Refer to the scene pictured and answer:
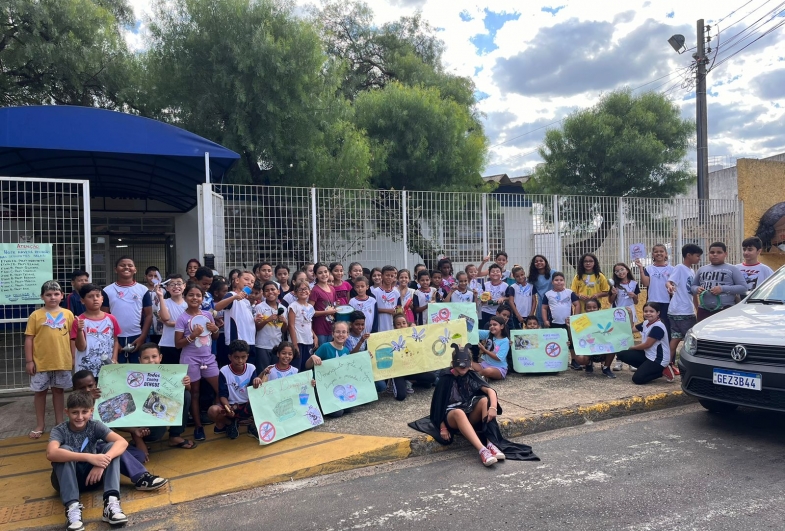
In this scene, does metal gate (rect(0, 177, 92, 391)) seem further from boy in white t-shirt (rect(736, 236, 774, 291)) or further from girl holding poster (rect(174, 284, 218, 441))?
boy in white t-shirt (rect(736, 236, 774, 291))

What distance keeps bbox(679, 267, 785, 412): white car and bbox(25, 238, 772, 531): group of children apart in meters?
1.44

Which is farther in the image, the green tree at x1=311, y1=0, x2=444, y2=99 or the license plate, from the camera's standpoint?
the green tree at x1=311, y1=0, x2=444, y2=99

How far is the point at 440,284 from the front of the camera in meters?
8.20

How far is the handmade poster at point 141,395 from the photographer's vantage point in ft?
15.9

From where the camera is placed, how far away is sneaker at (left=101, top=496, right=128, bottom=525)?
385 centimetres

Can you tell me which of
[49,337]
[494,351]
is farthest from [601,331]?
[49,337]

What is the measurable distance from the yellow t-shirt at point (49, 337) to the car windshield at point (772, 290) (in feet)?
24.0

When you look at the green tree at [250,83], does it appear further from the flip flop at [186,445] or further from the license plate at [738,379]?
the license plate at [738,379]

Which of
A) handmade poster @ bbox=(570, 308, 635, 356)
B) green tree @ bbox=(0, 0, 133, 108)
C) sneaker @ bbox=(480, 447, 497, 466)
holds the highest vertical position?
green tree @ bbox=(0, 0, 133, 108)

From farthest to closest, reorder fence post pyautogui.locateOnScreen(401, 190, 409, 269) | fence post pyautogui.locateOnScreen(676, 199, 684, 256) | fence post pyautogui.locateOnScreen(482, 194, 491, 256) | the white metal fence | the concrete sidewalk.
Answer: fence post pyautogui.locateOnScreen(676, 199, 684, 256) < fence post pyautogui.locateOnScreen(482, 194, 491, 256) < fence post pyautogui.locateOnScreen(401, 190, 409, 269) < the white metal fence < the concrete sidewalk

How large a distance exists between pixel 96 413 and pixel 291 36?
8.79 meters

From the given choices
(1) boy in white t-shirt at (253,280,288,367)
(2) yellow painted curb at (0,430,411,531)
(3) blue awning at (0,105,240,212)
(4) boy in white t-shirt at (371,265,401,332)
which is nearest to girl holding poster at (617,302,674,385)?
(4) boy in white t-shirt at (371,265,401,332)

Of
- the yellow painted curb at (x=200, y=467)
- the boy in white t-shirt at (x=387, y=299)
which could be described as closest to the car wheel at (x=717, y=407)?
the yellow painted curb at (x=200, y=467)

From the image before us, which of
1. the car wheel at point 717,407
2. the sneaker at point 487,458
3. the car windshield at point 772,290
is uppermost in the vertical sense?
the car windshield at point 772,290
